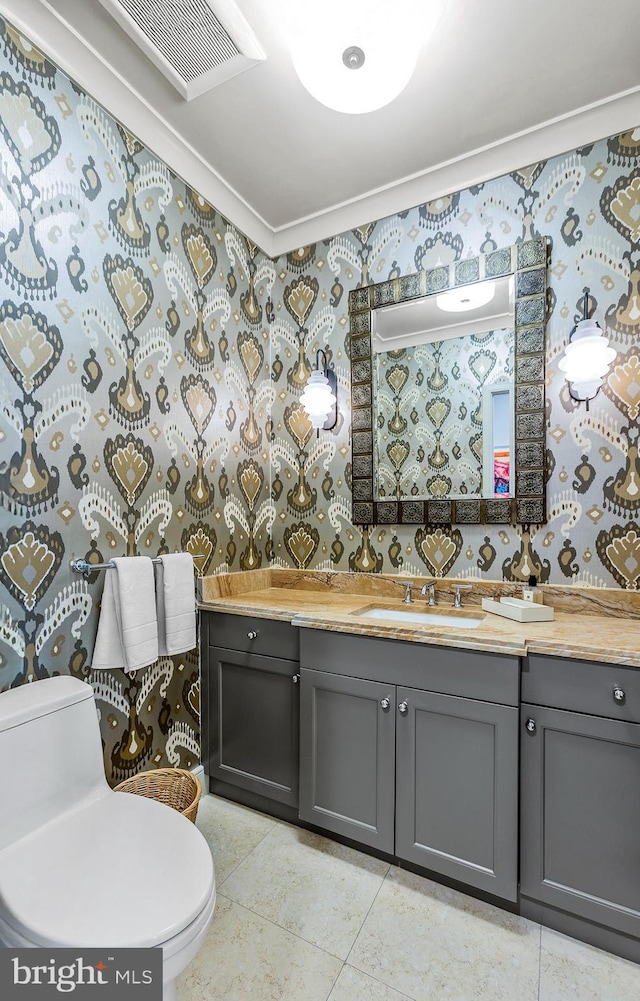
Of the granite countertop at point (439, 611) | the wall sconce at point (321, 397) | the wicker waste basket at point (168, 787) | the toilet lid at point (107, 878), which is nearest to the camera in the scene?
the toilet lid at point (107, 878)

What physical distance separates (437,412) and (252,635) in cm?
123

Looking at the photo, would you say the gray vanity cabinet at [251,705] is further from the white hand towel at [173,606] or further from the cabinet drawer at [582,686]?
the cabinet drawer at [582,686]

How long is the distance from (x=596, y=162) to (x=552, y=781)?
2168 millimetres

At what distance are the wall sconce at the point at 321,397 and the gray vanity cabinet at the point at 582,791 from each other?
1.39 meters

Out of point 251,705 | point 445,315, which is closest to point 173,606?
point 251,705

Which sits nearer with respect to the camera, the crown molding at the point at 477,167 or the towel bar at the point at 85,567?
the towel bar at the point at 85,567

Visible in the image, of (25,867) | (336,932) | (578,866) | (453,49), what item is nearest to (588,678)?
(578,866)

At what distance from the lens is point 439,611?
189cm

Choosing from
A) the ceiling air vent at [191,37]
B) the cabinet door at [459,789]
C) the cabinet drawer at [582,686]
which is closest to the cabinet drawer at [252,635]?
the cabinet door at [459,789]

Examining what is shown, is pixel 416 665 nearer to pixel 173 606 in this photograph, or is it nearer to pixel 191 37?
pixel 173 606

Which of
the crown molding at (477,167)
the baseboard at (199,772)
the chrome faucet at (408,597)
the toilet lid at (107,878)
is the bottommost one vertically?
the baseboard at (199,772)

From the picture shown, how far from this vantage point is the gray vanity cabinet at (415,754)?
1.40m

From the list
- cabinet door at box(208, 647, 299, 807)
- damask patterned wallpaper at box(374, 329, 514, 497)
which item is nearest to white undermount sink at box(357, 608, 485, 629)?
cabinet door at box(208, 647, 299, 807)

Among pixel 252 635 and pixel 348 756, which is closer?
pixel 348 756
